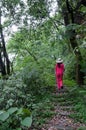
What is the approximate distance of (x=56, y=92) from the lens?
41.6 feet

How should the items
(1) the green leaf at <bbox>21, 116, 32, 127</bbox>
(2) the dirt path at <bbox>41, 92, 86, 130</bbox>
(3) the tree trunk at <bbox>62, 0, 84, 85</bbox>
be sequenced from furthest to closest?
(3) the tree trunk at <bbox>62, 0, 84, 85</bbox> < (2) the dirt path at <bbox>41, 92, 86, 130</bbox> < (1) the green leaf at <bbox>21, 116, 32, 127</bbox>

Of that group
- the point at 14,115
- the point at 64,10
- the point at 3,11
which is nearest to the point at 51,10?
the point at 64,10

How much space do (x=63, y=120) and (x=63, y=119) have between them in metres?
0.11

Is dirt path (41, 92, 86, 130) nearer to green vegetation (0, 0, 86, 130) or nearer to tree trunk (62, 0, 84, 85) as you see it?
green vegetation (0, 0, 86, 130)

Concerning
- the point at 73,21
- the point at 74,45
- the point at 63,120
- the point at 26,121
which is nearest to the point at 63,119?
the point at 63,120

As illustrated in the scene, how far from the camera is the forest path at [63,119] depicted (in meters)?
7.72

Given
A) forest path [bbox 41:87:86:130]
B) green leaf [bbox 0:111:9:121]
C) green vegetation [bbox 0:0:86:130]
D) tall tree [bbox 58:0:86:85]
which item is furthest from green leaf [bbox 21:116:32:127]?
tall tree [bbox 58:0:86:85]

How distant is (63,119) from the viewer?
853 centimetres

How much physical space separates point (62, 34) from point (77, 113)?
3.83 m

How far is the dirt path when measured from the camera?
25.3 ft

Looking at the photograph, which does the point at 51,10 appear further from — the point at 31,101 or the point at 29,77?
the point at 31,101

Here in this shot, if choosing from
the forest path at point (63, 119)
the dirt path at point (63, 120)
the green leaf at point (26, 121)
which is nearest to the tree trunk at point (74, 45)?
the forest path at point (63, 119)

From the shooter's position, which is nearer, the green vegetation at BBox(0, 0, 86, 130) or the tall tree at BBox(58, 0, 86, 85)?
the green vegetation at BBox(0, 0, 86, 130)

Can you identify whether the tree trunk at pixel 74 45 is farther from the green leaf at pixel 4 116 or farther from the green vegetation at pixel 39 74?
the green leaf at pixel 4 116
